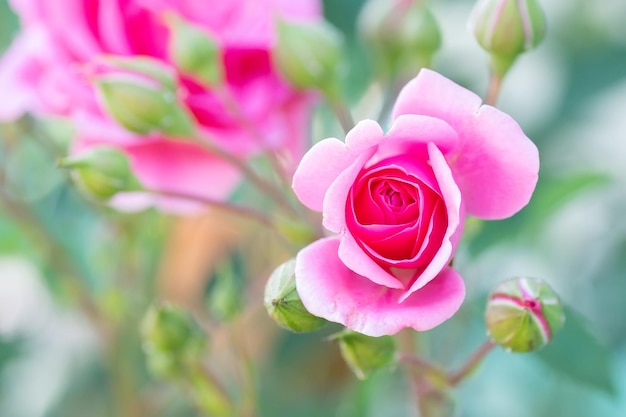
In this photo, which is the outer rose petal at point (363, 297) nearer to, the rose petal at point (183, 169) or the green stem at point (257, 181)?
the green stem at point (257, 181)

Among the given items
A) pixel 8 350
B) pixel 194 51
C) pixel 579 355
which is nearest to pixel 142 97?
pixel 194 51

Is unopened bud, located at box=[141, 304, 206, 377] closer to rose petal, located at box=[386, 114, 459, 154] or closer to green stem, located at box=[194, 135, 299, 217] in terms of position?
green stem, located at box=[194, 135, 299, 217]

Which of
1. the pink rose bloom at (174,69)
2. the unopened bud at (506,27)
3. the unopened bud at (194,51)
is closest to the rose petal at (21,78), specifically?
the pink rose bloom at (174,69)

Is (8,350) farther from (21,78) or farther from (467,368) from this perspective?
(467,368)

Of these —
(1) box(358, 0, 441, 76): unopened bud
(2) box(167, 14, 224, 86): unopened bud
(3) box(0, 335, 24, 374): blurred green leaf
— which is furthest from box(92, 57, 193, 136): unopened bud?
(3) box(0, 335, 24, 374): blurred green leaf

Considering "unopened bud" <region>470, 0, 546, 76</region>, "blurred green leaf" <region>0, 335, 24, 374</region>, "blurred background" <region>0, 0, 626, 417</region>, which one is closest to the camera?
"unopened bud" <region>470, 0, 546, 76</region>

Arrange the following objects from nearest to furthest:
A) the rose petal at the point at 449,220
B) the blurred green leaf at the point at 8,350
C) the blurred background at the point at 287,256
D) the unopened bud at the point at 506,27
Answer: the rose petal at the point at 449,220 → the unopened bud at the point at 506,27 → the blurred background at the point at 287,256 → the blurred green leaf at the point at 8,350
